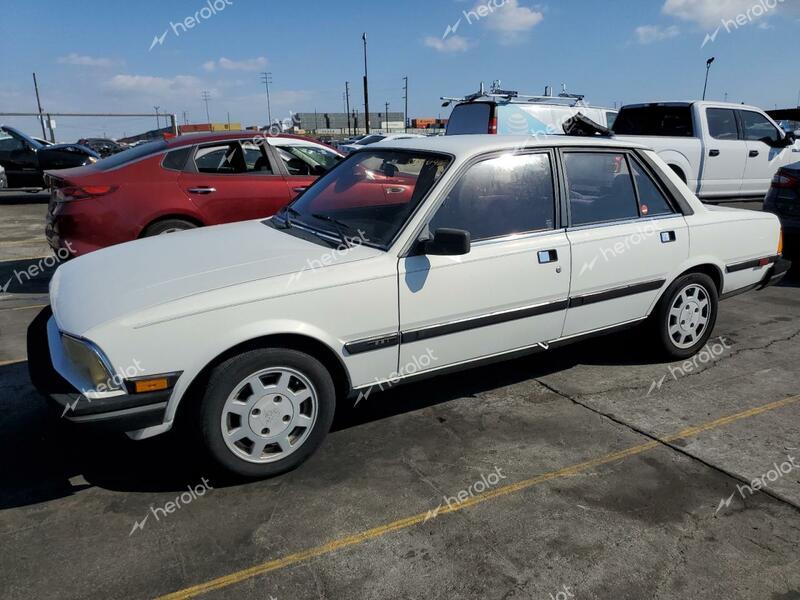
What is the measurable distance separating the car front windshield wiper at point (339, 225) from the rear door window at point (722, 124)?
329 inches

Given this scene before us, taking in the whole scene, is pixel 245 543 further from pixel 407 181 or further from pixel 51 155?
pixel 51 155

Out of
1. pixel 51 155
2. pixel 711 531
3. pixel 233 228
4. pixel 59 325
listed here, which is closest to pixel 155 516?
pixel 59 325

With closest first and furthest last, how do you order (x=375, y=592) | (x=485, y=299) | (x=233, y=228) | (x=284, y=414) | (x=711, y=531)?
(x=375, y=592)
(x=711, y=531)
(x=284, y=414)
(x=485, y=299)
(x=233, y=228)

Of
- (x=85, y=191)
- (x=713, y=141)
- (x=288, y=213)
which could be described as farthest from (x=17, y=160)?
(x=713, y=141)

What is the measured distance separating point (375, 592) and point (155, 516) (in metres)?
1.13

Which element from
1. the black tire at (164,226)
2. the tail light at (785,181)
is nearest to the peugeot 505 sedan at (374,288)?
the black tire at (164,226)

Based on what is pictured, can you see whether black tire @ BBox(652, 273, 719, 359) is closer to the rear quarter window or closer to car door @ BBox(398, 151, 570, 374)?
car door @ BBox(398, 151, 570, 374)

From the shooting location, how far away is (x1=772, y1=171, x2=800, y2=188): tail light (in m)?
7.04

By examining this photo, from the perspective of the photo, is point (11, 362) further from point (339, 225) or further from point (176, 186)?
point (339, 225)

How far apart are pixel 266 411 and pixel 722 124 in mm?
9734

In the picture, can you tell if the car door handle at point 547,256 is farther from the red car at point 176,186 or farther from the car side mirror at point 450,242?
the red car at point 176,186

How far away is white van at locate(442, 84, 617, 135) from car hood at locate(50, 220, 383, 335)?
23.0 ft

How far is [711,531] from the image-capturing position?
261 cm

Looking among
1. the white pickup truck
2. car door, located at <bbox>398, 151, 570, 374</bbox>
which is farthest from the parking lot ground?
the white pickup truck
